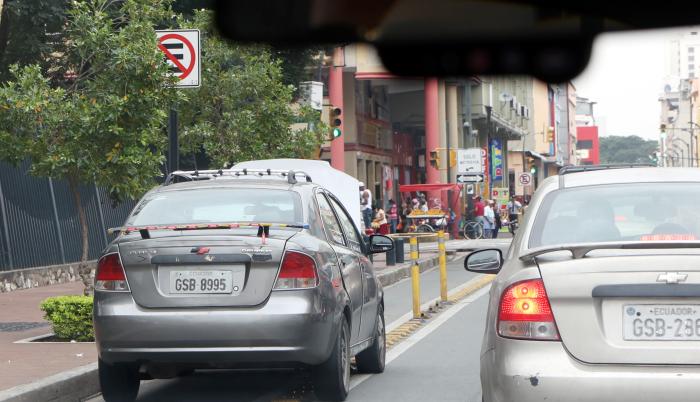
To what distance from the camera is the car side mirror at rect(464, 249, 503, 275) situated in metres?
7.12

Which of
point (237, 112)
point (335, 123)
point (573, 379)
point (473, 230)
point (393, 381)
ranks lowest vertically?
point (473, 230)

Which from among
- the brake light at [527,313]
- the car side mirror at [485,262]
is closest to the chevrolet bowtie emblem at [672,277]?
the brake light at [527,313]

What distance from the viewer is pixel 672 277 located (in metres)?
5.09

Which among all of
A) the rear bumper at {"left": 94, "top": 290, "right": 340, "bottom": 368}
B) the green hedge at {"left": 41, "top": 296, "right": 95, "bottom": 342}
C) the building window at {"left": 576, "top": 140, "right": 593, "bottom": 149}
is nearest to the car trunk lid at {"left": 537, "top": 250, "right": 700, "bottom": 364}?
the rear bumper at {"left": 94, "top": 290, "right": 340, "bottom": 368}

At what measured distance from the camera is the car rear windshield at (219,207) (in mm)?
8859

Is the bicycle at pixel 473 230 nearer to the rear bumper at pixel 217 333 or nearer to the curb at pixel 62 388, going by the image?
the curb at pixel 62 388

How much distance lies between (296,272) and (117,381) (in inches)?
58.5

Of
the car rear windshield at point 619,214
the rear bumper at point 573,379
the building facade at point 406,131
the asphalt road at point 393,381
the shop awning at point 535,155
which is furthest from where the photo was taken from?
the shop awning at point 535,155

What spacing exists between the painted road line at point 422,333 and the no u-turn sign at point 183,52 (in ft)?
11.7

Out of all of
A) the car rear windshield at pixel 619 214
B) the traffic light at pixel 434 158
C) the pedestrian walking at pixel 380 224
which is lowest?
the pedestrian walking at pixel 380 224

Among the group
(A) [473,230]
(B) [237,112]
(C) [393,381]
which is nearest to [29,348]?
(C) [393,381]

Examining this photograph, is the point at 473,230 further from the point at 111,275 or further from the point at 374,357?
the point at 111,275

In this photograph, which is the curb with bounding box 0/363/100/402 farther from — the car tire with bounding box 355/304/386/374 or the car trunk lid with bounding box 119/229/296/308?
the car tire with bounding box 355/304/386/374

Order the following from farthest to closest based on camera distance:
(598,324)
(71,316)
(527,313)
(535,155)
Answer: (535,155) → (71,316) → (527,313) → (598,324)
